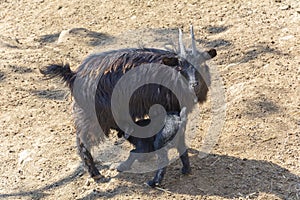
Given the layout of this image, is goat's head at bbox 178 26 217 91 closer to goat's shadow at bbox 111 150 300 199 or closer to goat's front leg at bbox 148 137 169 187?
goat's front leg at bbox 148 137 169 187

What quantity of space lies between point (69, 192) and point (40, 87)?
2.23 meters

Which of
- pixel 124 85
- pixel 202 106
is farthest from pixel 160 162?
pixel 202 106

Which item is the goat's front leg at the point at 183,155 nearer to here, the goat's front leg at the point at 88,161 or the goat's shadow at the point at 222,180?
the goat's shadow at the point at 222,180

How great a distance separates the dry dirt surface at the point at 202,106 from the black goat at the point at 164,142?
0.42ft

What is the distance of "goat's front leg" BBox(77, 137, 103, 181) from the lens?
5723mm

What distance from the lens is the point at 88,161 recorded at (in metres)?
5.76

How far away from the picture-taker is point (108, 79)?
5.40 metres

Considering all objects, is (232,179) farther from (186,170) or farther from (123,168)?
(123,168)

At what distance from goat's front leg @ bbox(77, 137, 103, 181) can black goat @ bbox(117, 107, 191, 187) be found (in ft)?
0.89

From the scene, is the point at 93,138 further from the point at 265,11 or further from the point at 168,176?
the point at 265,11

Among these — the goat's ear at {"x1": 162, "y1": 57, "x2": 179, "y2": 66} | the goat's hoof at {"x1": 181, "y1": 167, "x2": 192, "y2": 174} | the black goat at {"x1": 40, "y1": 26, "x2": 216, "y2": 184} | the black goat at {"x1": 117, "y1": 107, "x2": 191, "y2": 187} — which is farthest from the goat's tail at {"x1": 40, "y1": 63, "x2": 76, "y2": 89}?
the goat's hoof at {"x1": 181, "y1": 167, "x2": 192, "y2": 174}

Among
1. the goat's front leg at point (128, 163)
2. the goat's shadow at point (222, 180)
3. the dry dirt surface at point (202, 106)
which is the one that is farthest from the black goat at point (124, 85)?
the dry dirt surface at point (202, 106)

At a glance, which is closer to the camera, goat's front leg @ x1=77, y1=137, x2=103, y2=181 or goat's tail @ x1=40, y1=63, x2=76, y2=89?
goat's tail @ x1=40, y1=63, x2=76, y2=89

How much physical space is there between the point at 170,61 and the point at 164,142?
31.1 inches
